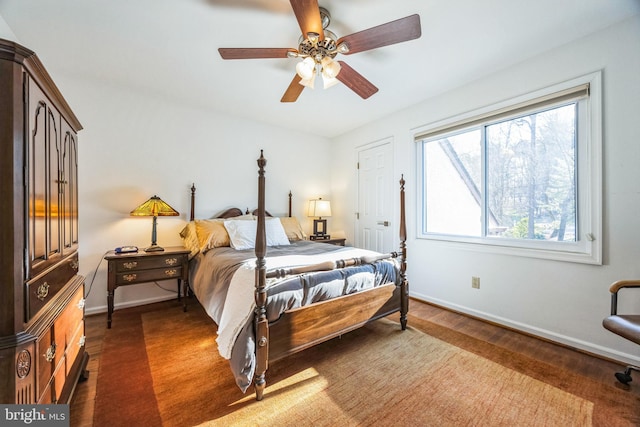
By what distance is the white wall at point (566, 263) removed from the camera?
1.87 m

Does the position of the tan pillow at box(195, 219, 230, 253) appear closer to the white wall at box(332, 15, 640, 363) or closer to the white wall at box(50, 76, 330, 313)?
the white wall at box(50, 76, 330, 313)

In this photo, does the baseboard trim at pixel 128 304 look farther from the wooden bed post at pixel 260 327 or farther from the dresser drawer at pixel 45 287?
the wooden bed post at pixel 260 327

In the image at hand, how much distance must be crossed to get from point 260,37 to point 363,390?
2639 mm

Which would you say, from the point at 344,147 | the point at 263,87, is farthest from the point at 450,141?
the point at 263,87

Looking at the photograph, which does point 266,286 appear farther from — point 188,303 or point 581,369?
point 581,369

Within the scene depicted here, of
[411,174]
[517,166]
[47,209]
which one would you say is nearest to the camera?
[47,209]

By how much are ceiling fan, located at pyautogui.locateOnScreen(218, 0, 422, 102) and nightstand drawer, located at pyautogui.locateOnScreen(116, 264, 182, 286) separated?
84.6 inches

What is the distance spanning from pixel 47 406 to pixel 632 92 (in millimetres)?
3842

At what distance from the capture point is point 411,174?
10.9 ft

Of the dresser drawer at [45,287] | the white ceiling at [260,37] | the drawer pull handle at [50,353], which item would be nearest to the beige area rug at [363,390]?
the drawer pull handle at [50,353]

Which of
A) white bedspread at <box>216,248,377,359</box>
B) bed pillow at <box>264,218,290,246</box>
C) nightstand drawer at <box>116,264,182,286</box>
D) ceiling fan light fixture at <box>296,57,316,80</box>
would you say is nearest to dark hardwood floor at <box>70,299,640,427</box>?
nightstand drawer at <box>116,264,182,286</box>

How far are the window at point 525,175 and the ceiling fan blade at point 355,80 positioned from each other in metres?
1.24

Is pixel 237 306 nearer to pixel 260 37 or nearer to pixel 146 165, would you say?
pixel 260 37

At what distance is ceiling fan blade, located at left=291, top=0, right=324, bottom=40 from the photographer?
1.42m
